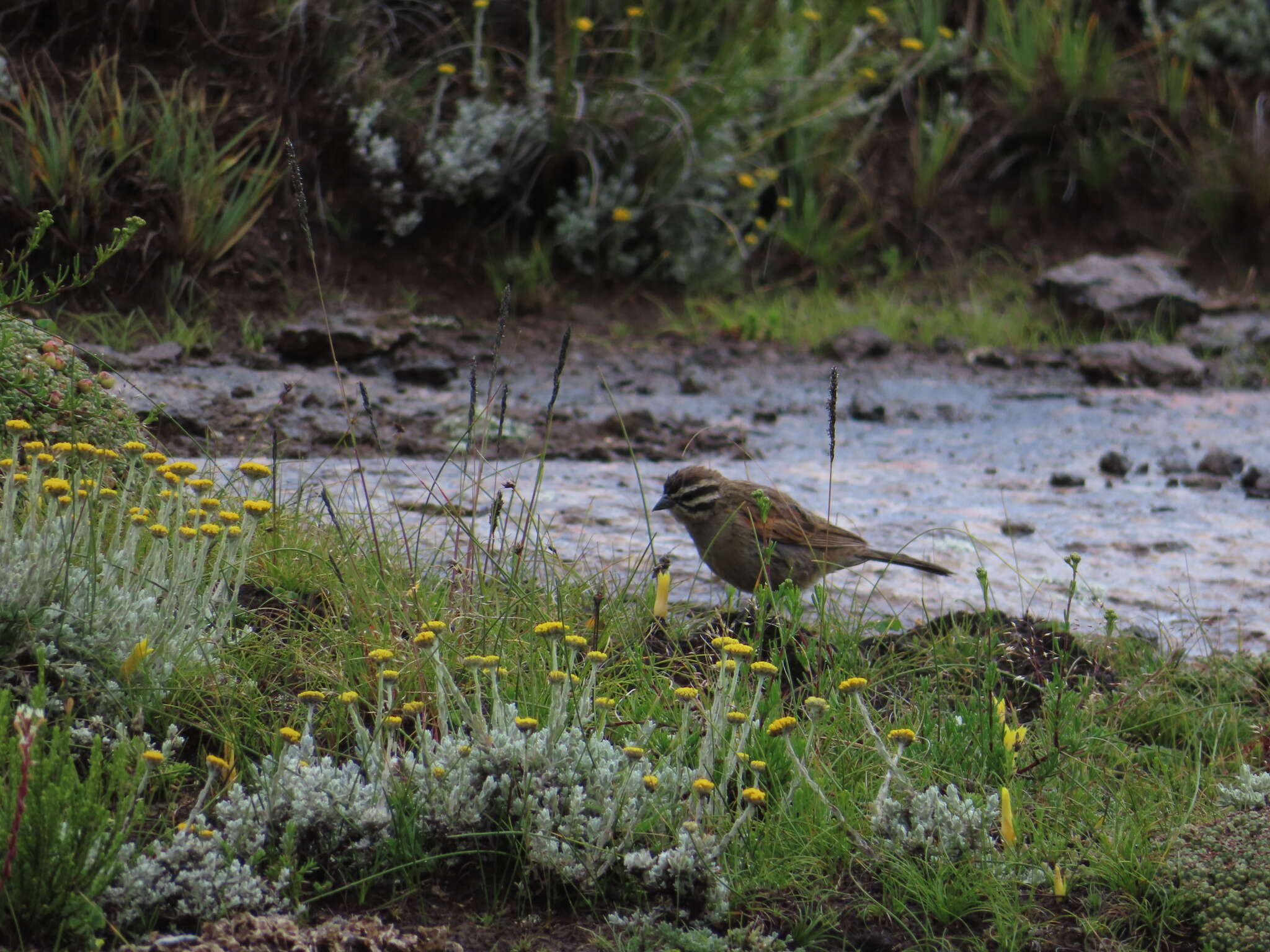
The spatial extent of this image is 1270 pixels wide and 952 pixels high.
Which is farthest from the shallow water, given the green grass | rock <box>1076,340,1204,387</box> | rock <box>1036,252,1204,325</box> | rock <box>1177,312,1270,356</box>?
rock <box>1036,252,1204,325</box>

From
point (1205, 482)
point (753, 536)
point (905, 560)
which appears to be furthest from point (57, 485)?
point (1205, 482)

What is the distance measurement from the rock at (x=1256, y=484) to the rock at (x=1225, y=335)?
3.27 meters

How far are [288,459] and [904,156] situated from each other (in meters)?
7.66

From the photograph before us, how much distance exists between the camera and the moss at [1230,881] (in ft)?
9.80

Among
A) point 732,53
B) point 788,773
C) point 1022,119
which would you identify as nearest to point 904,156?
point 1022,119

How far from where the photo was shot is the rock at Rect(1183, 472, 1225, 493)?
22.4ft

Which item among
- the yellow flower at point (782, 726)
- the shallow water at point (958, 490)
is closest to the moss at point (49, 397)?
the shallow water at point (958, 490)

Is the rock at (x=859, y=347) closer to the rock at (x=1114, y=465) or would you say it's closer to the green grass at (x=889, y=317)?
the green grass at (x=889, y=317)

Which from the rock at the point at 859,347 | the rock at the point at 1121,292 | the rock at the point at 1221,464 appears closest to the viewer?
the rock at the point at 1221,464

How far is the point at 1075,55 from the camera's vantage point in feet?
37.8

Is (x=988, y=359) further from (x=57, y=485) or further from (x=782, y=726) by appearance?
(x=57, y=485)

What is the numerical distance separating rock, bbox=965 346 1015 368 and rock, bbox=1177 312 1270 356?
140 centimetres

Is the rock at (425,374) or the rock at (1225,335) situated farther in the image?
the rock at (1225,335)

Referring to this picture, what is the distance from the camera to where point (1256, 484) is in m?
6.75
